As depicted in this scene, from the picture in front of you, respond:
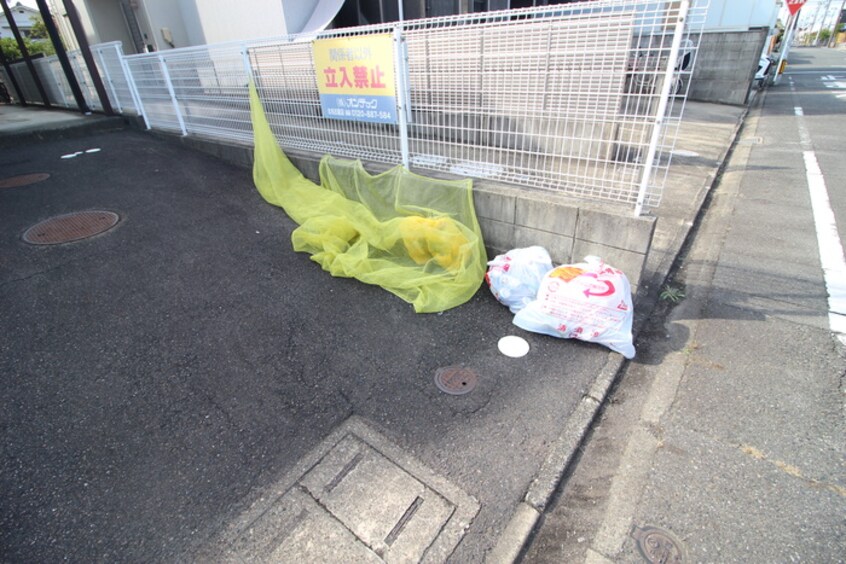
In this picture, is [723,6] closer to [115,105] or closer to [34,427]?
[115,105]

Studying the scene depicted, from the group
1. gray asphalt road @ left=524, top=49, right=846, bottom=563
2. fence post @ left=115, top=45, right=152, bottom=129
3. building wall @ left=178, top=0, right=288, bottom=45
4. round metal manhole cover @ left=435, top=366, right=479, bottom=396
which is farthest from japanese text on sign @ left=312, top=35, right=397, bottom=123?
fence post @ left=115, top=45, right=152, bottom=129

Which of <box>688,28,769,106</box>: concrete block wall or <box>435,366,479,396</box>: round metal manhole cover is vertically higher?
<box>688,28,769,106</box>: concrete block wall

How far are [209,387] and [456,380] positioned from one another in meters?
1.50

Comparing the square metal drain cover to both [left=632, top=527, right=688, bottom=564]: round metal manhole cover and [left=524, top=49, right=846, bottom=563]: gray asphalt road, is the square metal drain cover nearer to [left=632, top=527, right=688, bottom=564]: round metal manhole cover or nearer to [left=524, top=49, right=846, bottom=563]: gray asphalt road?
[left=524, top=49, right=846, bottom=563]: gray asphalt road

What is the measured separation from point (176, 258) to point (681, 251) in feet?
16.5

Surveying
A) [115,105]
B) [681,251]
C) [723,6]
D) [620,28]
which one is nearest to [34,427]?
[620,28]


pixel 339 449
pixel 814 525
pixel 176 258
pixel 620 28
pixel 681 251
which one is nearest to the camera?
pixel 814 525

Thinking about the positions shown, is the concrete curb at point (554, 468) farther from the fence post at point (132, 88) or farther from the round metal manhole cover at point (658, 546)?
the fence post at point (132, 88)

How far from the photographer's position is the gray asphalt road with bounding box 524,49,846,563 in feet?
5.52

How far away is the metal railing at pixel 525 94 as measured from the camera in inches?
98.0

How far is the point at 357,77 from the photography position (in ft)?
12.3

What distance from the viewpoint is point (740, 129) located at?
9695 millimetres

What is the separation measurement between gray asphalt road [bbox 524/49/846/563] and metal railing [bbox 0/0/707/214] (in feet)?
3.59

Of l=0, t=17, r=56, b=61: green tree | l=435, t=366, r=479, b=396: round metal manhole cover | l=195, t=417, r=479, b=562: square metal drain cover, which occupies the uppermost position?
l=0, t=17, r=56, b=61: green tree
